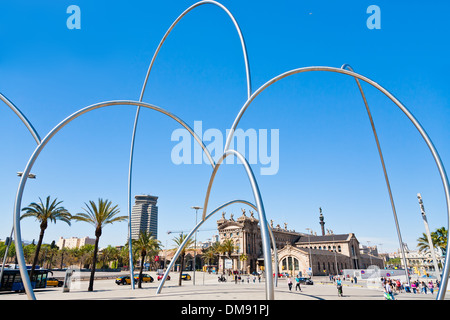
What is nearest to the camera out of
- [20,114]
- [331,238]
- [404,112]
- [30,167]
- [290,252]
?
[30,167]

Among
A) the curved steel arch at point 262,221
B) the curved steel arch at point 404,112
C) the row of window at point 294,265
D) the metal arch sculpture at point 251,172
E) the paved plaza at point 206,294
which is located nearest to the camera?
the curved steel arch at point 262,221

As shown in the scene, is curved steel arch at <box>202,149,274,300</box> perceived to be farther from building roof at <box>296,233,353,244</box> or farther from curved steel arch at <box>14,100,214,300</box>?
building roof at <box>296,233,353,244</box>

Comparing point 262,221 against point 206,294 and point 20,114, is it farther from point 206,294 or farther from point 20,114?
point 20,114

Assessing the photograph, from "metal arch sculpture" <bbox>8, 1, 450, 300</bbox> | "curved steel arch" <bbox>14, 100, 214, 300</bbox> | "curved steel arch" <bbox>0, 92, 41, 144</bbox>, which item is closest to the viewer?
"metal arch sculpture" <bbox>8, 1, 450, 300</bbox>

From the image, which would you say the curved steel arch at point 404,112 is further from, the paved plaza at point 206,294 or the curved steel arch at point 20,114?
the curved steel arch at point 20,114

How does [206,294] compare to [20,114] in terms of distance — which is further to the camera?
[206,294]

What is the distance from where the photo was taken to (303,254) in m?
83.9

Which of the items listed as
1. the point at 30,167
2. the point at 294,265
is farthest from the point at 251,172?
the point at 294,265

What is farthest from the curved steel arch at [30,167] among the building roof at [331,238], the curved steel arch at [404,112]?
the building roof at [331,238]

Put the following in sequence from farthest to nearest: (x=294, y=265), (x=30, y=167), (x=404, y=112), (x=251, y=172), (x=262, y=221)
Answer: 1. (x=294, y=265)
2. (x=404, y=112)
3. (x=30, y=167)
4. (x=251, y=172)
5. (x=262, y=221)

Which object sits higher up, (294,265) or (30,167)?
(30,167)

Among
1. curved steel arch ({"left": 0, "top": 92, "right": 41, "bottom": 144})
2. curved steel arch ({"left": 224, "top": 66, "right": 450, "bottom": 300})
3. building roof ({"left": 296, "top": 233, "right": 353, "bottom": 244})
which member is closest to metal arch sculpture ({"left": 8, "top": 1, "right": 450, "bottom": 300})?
curved steel arch ({"left": 224, "top": 66, "right": 450, "bottom": 300})

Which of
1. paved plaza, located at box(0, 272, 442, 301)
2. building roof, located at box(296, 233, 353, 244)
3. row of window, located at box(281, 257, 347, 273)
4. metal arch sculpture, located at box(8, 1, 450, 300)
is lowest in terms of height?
row of window, located at box(281, 257, 347, 273)

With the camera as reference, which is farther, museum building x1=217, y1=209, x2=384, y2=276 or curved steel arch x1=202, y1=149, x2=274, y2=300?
museum building x1=217, y1=209, x2=384, y2=276
